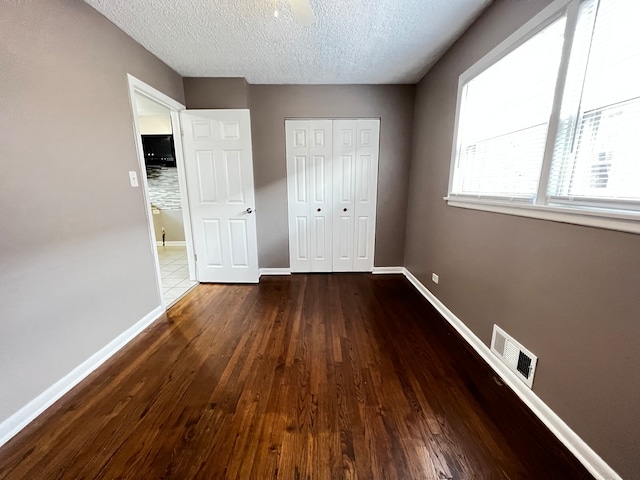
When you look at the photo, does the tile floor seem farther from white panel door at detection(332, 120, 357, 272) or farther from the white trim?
the white trim

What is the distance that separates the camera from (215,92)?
2.85 metres

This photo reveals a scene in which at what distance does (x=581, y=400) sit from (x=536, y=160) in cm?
123

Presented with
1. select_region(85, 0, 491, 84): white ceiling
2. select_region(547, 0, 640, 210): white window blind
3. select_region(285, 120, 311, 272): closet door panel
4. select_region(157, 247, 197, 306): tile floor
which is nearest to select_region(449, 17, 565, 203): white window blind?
select_region(547, 0, 640, 210): white window blind

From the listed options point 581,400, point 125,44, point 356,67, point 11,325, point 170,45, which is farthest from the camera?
point 356,67

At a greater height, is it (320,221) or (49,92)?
(49,92)

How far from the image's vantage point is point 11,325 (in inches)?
50.1

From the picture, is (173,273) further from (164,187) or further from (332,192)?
(332,192)

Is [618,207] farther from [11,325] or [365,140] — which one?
[11,325]

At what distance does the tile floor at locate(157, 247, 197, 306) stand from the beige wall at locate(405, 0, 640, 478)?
3025mm

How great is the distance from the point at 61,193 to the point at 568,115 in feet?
9.46

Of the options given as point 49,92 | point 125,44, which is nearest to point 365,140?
point 125,44

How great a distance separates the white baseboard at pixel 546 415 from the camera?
105 centimetres

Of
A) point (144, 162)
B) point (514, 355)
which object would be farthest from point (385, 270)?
point (144, 162)

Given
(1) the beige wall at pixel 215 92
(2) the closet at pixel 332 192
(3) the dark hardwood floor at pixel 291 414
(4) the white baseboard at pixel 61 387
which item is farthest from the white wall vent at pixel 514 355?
(1) the beige wall at pixel 215 92
